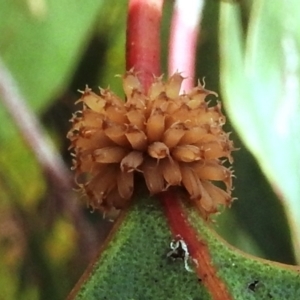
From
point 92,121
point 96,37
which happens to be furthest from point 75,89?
point 92,121

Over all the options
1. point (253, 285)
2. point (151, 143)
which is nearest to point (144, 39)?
point (151, 143)

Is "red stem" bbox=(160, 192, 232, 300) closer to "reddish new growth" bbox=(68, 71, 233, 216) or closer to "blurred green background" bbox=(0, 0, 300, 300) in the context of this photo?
"reddish new growth" bbox=(68, 71, 233, 216)

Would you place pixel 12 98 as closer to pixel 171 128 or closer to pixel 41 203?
pixel 41 203

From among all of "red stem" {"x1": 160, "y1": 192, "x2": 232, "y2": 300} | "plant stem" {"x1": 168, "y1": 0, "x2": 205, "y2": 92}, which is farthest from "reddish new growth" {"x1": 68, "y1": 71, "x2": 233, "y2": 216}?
"plant stem" {"x1": 168, "y1": 0, "x2": 205, "y2": 92}

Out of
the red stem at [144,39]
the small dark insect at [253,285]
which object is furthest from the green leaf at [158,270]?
the red stem at [144,39]

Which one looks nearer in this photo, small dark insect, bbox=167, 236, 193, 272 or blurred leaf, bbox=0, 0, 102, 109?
small dark insect, bbox=167, 236, 193, 272
